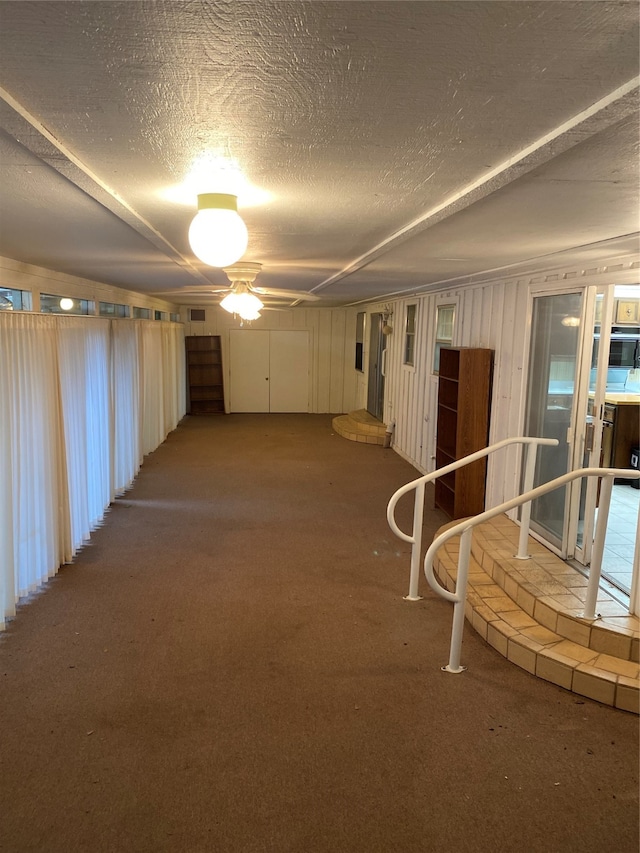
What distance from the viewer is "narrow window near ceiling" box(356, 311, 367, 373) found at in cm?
1158

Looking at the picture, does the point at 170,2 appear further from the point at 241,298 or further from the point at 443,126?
the point at 241,298

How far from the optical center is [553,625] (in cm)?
313

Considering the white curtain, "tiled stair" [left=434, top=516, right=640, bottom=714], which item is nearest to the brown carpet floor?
"tiled stair" [left=434, top=516, right=640, bottom=714]

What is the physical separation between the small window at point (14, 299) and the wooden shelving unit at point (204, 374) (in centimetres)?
769

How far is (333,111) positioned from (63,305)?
4582 millimetres

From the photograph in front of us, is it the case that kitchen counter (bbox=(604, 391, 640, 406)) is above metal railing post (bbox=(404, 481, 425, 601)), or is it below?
above

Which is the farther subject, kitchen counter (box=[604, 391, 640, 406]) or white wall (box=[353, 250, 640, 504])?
kitchen counter (box=[604, 391, 640, 406])

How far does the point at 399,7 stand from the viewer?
853 mm

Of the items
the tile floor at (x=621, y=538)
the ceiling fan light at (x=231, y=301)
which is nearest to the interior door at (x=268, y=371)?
the tile floor at (x=621, y=538)

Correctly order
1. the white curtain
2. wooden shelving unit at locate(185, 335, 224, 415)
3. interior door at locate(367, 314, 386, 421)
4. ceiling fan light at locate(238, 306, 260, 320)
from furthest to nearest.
Answer: 1. wooden shelving unit at locate(185, 335, 224, 415)
2. interior door at locate(367, 314, 386, 421)
3. the white curtain
4. ceiling fan light at locate(238, 306, 260, 320)

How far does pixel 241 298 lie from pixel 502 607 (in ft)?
8.05

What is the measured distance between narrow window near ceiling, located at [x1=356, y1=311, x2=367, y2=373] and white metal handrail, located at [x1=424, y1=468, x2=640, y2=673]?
876 centimetres

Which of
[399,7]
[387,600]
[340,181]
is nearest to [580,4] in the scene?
[399,7]

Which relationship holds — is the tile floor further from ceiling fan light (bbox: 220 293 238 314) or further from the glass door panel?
ceiling fan light (bbox: 220 293 238 314)
